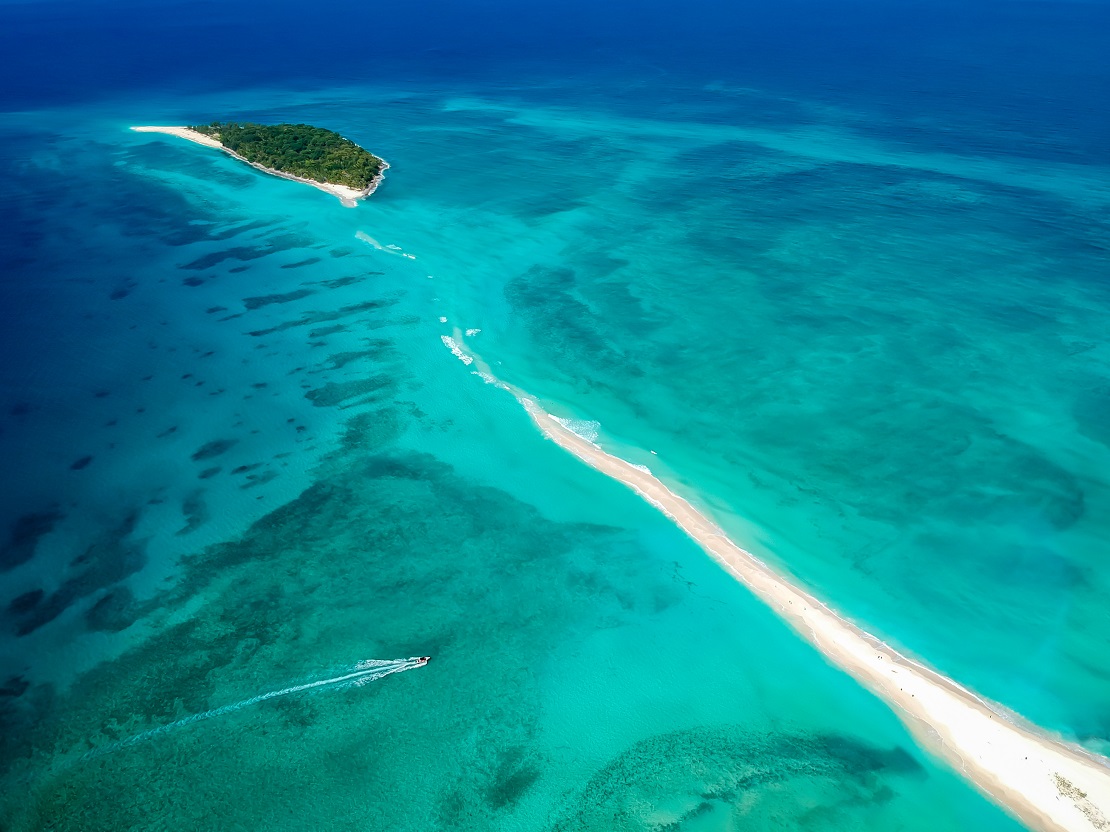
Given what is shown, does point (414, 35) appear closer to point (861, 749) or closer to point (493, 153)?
point (493, 153)

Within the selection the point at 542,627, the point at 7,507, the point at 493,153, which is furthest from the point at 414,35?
the point at 542,627

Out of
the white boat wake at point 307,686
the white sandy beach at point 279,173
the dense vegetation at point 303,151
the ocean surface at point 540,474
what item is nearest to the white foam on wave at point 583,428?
the ocean surface at point 540,474

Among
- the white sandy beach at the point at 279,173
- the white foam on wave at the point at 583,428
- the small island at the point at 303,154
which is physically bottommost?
the white foam on wave at the point at 583,428

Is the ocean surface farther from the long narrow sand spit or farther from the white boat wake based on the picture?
the long narrow sand spit

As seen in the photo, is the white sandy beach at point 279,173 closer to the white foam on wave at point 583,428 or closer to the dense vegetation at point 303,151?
the dense vegetation at point 303,151

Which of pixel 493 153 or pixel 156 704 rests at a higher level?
pixel 493 153

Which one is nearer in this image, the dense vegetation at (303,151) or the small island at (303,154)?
the small island at (303,154)
